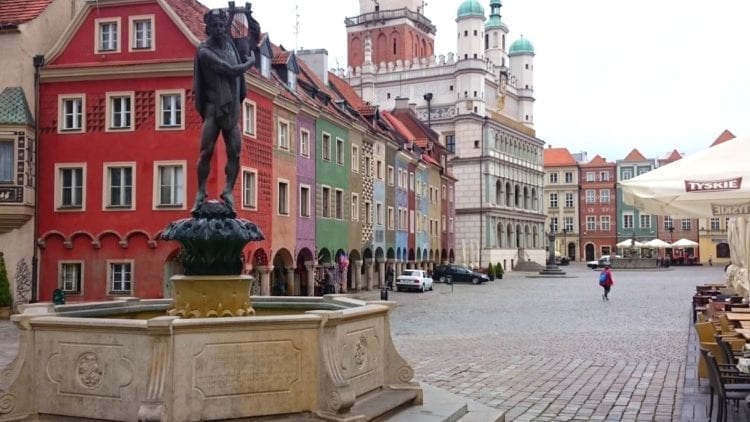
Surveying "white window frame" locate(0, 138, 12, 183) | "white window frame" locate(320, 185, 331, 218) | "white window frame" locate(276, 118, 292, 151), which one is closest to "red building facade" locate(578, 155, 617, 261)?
"white window frame" locate(320, 185, 331, 218)

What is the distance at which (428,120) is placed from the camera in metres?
81.2

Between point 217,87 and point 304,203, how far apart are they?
24.7 m

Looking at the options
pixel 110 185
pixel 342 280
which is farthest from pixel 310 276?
pixel 110 185

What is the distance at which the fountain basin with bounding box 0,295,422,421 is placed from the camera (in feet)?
22.6

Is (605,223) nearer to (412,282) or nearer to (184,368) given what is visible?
(412,282)

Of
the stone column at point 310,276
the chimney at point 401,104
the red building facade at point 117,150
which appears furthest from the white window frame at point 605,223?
the red building facade at point 117,150

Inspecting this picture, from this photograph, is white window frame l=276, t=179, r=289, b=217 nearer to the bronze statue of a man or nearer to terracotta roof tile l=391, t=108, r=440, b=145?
the bronze statue of a man

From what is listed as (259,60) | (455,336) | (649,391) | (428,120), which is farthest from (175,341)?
(428,120)

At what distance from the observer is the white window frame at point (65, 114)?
91.0 feet

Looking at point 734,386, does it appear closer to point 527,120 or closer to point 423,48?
point 423,48

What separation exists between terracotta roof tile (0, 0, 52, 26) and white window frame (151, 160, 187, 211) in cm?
700

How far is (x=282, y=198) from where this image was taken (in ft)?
105

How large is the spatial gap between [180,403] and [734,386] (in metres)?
5.68

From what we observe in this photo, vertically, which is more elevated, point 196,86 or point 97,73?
point 97,73
